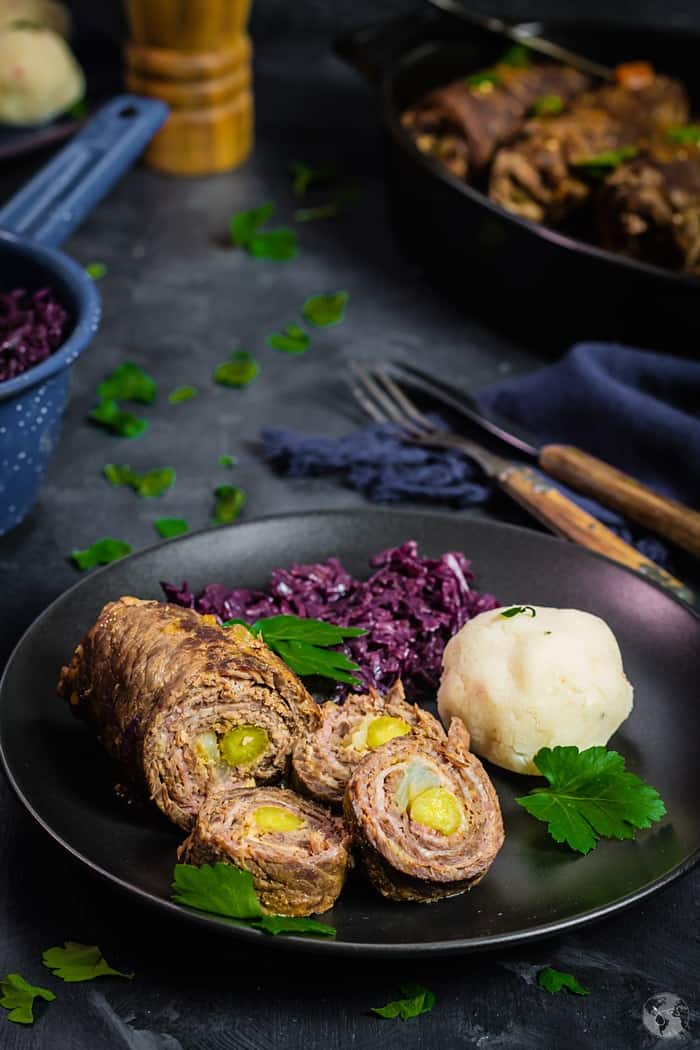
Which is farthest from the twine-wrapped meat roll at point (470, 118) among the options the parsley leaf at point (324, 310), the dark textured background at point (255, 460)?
the parsley leaf at point (324, 310)

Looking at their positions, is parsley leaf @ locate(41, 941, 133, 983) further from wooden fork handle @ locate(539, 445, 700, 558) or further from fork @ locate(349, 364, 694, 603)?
wooden fork handle @ locate(539, 445, 700, 558)

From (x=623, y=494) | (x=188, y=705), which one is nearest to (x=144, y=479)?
(x=623, y=494)

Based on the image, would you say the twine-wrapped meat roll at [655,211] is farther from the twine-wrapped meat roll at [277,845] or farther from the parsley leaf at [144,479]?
the twine-wrapped meat roll at [277,845]

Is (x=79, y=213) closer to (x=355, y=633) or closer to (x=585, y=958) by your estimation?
(x=355, y=633)

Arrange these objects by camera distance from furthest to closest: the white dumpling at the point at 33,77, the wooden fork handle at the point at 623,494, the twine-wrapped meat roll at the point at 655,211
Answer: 1. the white dumpling at the point at 33,77
2. the twine-wrapped meat roll at the point at 655,211
3. the wooden fork handle at the point at 623,494

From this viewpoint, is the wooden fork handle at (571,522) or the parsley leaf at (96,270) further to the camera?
the parsley leaf at (96,270)

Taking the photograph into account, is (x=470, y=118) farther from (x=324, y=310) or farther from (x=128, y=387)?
(x=128, y=387)

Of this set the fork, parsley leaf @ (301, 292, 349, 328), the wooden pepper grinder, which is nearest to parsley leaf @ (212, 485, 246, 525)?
the fork
